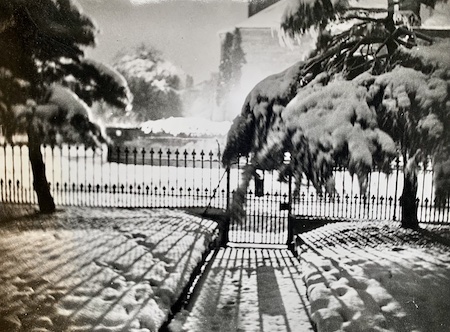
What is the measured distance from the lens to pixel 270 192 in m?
2.76

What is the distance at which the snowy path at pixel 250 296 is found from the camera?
2.50 meters

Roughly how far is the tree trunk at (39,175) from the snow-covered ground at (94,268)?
111mm

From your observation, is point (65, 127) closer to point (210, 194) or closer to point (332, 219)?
point (210, 194)

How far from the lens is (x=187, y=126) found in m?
2.46

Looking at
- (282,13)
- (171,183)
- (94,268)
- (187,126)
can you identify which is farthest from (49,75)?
(282,13)

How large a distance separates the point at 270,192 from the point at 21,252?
6.72 feet

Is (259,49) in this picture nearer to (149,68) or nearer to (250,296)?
(149,68)

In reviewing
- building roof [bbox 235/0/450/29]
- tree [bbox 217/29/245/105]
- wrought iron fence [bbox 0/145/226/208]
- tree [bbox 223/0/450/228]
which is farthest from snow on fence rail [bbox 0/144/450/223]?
building roof [bbox 235/0/450/29]

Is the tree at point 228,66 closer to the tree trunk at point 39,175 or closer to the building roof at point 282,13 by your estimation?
the building roof at point 282,13

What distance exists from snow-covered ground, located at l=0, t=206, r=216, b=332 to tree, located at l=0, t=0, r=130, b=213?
27.0 inches

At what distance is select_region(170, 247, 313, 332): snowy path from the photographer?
2.50 meters

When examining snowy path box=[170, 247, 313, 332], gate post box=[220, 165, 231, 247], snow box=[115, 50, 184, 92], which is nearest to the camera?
snow box=[115, 50, 184, 92]

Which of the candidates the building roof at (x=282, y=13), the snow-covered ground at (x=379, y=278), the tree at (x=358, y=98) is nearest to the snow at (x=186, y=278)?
the snow-covered ground at (x=379, y=278)

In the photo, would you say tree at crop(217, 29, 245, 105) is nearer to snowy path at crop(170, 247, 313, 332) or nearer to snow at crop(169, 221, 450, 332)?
snow at crop(169, 221, 450, 332)
